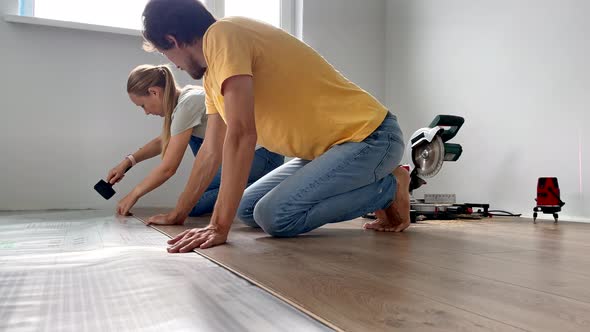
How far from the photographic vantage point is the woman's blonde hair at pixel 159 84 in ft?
7.84

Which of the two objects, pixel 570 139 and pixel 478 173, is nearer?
pixel 570 139

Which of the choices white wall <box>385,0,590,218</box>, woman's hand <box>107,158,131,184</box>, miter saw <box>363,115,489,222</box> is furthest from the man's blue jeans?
white wall <box>385,0,590,218</box>

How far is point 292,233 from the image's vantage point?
1688 mm

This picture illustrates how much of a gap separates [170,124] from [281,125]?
3.11ft

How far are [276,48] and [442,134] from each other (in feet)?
5.14

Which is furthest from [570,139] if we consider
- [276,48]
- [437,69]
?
[276,48]

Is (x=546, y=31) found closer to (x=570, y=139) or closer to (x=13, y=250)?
(x=570, y=139)

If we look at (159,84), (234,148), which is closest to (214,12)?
(159,84)

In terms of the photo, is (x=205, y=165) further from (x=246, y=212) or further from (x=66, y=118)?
(x=66, y=118)

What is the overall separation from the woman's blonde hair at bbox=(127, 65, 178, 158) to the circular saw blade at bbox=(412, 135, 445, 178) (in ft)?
4.31

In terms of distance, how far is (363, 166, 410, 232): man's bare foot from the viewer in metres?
1.83

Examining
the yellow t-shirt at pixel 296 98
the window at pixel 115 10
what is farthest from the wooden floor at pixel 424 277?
the window at pixel 115 10

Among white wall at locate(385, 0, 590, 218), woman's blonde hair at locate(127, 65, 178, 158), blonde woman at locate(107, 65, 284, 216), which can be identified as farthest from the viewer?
white wall at locate(385, 0, 590, 218)

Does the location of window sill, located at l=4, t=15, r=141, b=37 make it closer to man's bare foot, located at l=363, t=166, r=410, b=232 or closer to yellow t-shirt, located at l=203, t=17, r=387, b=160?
yellow t-shirt, located at l=203, t=17, r=387, b=160
